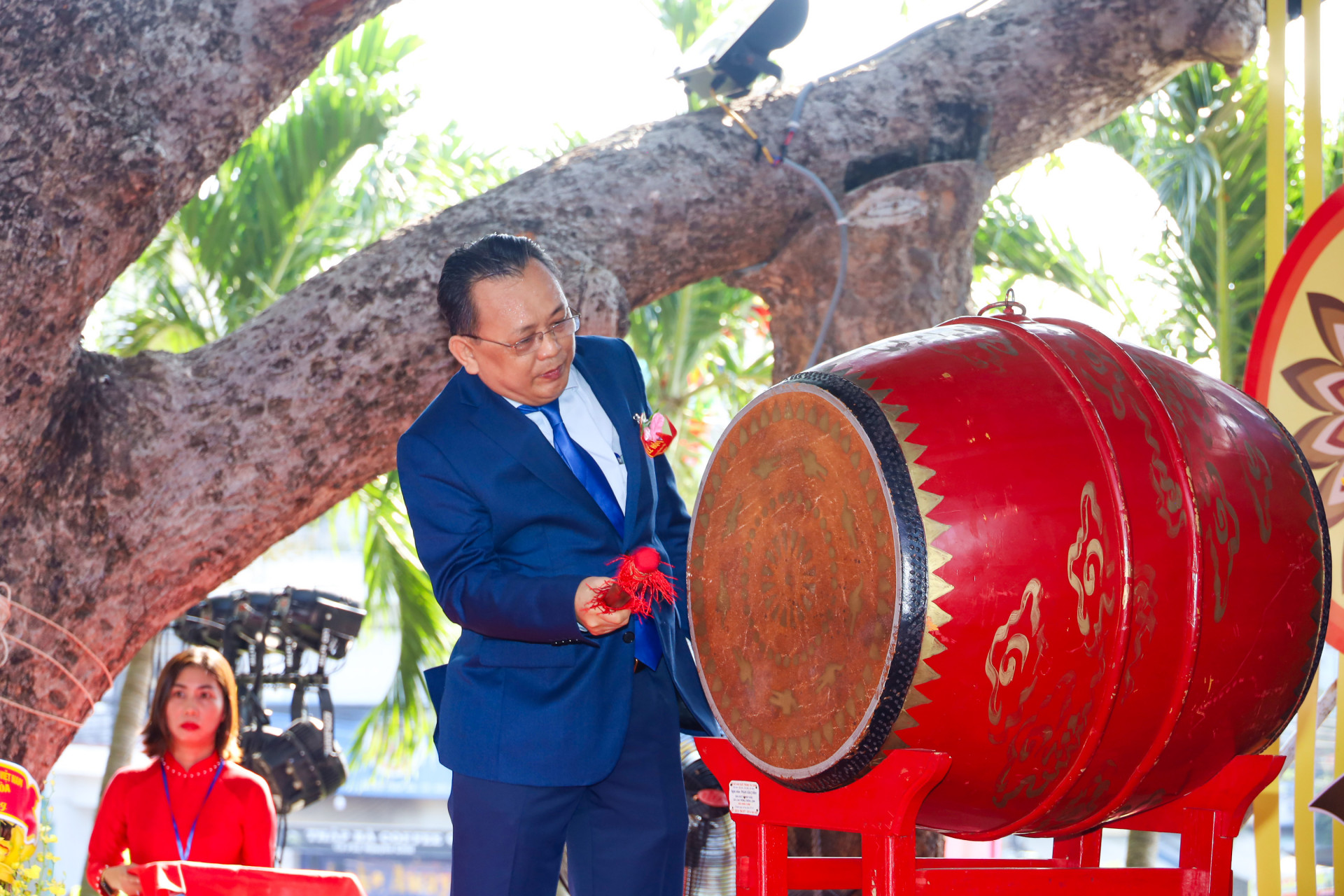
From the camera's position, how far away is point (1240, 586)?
4.45 ft

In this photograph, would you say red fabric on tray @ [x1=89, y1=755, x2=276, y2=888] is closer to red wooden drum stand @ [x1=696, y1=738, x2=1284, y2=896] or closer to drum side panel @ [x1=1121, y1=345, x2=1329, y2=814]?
red wooden drum stand @ [x1=696, y1=738, x2=1284, y2=896]

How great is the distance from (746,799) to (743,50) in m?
2.39

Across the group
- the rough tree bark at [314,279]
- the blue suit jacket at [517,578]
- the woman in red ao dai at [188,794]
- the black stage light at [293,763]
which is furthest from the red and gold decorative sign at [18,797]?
the black stage light at [293,763]

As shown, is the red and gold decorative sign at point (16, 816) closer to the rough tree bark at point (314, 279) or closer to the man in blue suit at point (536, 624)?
the rough tree bark at point (314, 279)

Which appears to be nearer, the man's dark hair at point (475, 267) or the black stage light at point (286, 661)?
the man's dark hair at point (475, 267)

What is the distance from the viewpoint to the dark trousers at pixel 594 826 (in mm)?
1645

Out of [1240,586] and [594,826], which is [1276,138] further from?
[594,826]

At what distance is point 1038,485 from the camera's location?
1295mm

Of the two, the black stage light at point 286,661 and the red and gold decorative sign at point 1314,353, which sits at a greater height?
the red and gold decorative sign at point 1314,353

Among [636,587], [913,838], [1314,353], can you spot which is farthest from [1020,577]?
[1314,353]

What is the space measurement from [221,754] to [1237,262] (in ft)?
16.8

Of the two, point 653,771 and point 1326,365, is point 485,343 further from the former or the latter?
point 1326,365

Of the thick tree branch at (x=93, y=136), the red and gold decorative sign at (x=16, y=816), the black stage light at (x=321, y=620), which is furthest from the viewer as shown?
the black stage light at (x=321, y=620)

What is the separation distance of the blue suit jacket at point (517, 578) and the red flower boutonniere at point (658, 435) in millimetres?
61
